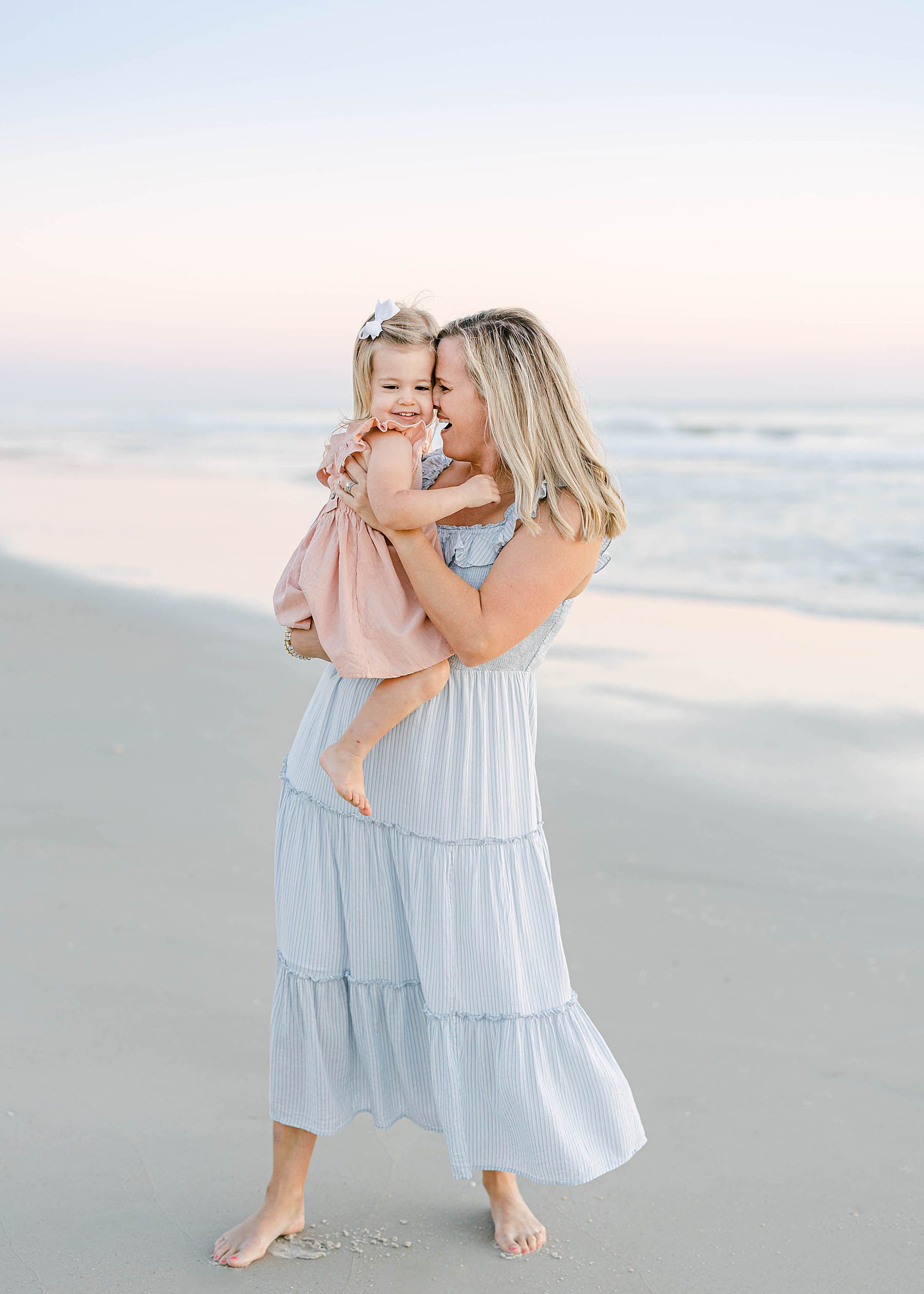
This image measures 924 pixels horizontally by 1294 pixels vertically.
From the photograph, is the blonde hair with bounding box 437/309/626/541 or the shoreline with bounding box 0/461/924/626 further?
the shoreline with bounding box 0/461/924/626

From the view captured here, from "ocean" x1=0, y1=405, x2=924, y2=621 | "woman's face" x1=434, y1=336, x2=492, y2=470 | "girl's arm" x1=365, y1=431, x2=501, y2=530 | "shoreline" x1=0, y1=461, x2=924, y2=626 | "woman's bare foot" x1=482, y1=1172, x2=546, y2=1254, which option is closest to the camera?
"girl's arm" x1=365, y1=431, x2=501, y2=530

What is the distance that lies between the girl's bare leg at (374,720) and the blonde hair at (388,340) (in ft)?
1.82

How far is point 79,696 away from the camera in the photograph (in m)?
5.68

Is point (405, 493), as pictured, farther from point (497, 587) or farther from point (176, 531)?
point (176, 531)

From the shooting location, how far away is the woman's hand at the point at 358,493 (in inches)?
87.3

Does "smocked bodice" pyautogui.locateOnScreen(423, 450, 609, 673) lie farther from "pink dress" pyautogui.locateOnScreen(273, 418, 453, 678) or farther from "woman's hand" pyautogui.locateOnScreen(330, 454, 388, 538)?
"woman's hand" pyautogui.locateOnScreen(330, 454, 388, 538)

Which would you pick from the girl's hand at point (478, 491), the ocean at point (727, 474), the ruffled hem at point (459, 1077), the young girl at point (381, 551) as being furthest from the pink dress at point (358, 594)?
the ruffled hem at point (459, 1077)

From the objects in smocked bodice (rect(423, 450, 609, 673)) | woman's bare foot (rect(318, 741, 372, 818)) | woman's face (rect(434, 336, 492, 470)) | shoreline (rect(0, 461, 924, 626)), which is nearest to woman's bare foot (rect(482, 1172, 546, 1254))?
woman's bare foot (rect(318, 741, 372, 818))

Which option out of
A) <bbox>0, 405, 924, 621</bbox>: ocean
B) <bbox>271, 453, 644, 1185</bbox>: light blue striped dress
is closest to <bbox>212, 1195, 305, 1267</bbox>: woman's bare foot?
<bbox>271, 453, 644, 1185</bbox>: light blue striped dress

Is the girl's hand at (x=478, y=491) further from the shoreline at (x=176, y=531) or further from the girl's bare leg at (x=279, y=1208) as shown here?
the shoreline at (x=176, y=531)

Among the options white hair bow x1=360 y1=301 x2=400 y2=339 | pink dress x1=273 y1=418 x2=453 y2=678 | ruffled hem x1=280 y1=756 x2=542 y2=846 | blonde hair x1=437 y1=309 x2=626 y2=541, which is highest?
white hair bow x1=360 y1=301 x2=400 y2=339

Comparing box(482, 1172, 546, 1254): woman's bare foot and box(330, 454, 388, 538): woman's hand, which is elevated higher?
box(330, 454, 388, 538): woman's hand

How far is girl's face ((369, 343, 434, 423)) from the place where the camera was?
226cm

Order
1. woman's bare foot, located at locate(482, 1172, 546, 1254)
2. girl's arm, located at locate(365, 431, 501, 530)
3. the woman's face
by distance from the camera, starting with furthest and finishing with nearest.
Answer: woman's bare foot, located at locate(482, 1172, 546, 1254), the woman's face, girl's arm, located at locate(365, 431, 501, 530)
